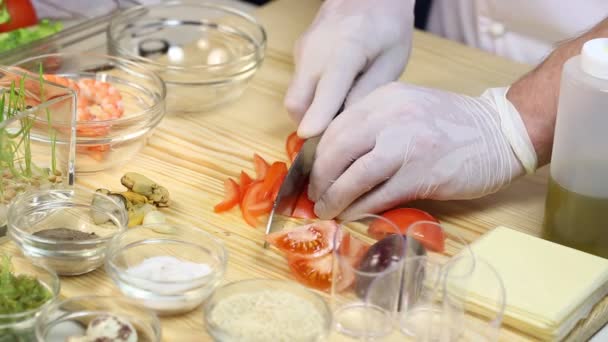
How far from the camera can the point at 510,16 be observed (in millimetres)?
2168

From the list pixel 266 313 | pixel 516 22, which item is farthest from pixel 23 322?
pixel 516 22

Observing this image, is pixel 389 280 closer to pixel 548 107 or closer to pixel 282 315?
pixel 282 315

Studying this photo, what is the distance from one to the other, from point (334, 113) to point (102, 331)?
678 millimetres

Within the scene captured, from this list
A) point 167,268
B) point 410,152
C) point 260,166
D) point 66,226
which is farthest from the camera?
point 260,166

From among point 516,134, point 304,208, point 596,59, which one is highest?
point 596,59

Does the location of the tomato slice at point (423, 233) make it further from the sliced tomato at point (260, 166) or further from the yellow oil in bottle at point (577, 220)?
the sliced tomato at point (260, 166)

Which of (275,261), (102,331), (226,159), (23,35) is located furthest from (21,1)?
(102,331)

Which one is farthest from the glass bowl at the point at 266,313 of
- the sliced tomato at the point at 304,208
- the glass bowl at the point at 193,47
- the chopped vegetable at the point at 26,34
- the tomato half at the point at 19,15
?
the tomato half at the point at 19,15

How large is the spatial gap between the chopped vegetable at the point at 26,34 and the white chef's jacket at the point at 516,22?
0.95 meters

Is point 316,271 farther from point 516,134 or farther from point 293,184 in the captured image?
point 516,134

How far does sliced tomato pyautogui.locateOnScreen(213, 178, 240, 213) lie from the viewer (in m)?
1.57

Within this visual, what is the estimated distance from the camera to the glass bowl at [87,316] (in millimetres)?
1208

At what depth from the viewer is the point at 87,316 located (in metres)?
1.23

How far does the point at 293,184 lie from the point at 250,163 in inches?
7.3
